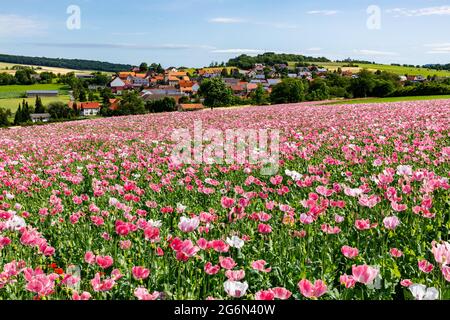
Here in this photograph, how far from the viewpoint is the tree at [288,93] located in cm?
7781

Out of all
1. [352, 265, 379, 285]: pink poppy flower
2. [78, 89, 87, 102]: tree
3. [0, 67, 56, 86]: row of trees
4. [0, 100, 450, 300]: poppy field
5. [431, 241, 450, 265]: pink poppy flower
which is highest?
[0, 67, 56, 86]: row of trees

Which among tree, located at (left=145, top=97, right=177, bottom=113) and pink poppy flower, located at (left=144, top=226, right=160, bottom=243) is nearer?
pink poppy flower, located at (left=144, top=226, right=160, bottom=243)

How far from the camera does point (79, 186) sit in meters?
7.03

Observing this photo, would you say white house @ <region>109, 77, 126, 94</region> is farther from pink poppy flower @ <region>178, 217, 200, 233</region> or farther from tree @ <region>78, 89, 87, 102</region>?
pink poppy flower @ <region>178, 217, 200, 233</region>

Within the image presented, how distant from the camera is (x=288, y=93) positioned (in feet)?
256

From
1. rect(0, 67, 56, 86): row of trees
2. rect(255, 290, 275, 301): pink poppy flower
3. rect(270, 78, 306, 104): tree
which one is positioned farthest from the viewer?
rect(0, 67, 56, 86): row of trees

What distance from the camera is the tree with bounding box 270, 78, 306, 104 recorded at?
7781 centimetres

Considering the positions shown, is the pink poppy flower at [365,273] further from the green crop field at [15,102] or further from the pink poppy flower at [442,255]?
the green crop field at [15,102]

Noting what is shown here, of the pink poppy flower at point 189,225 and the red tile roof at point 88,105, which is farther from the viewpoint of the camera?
the red tile roof at point 88,105

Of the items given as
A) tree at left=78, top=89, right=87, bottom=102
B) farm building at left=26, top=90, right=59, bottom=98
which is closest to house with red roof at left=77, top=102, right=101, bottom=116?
farm building at left=26, top=90, right=59, bottom=98

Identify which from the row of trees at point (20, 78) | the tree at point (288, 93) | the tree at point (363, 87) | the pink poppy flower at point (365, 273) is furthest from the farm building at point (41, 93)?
the pink poppy flower at point (365, 273)

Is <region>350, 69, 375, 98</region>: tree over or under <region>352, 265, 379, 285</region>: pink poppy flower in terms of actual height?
over

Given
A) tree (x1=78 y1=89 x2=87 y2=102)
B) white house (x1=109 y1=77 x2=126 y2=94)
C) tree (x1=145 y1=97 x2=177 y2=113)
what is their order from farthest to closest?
white house (x1=109 y1=77 x2=126 y2=94) → tree (x1=78 y1=89 x2=87 y2=102) → tree (x1=145 y1=97 x2=177 y2=113)
